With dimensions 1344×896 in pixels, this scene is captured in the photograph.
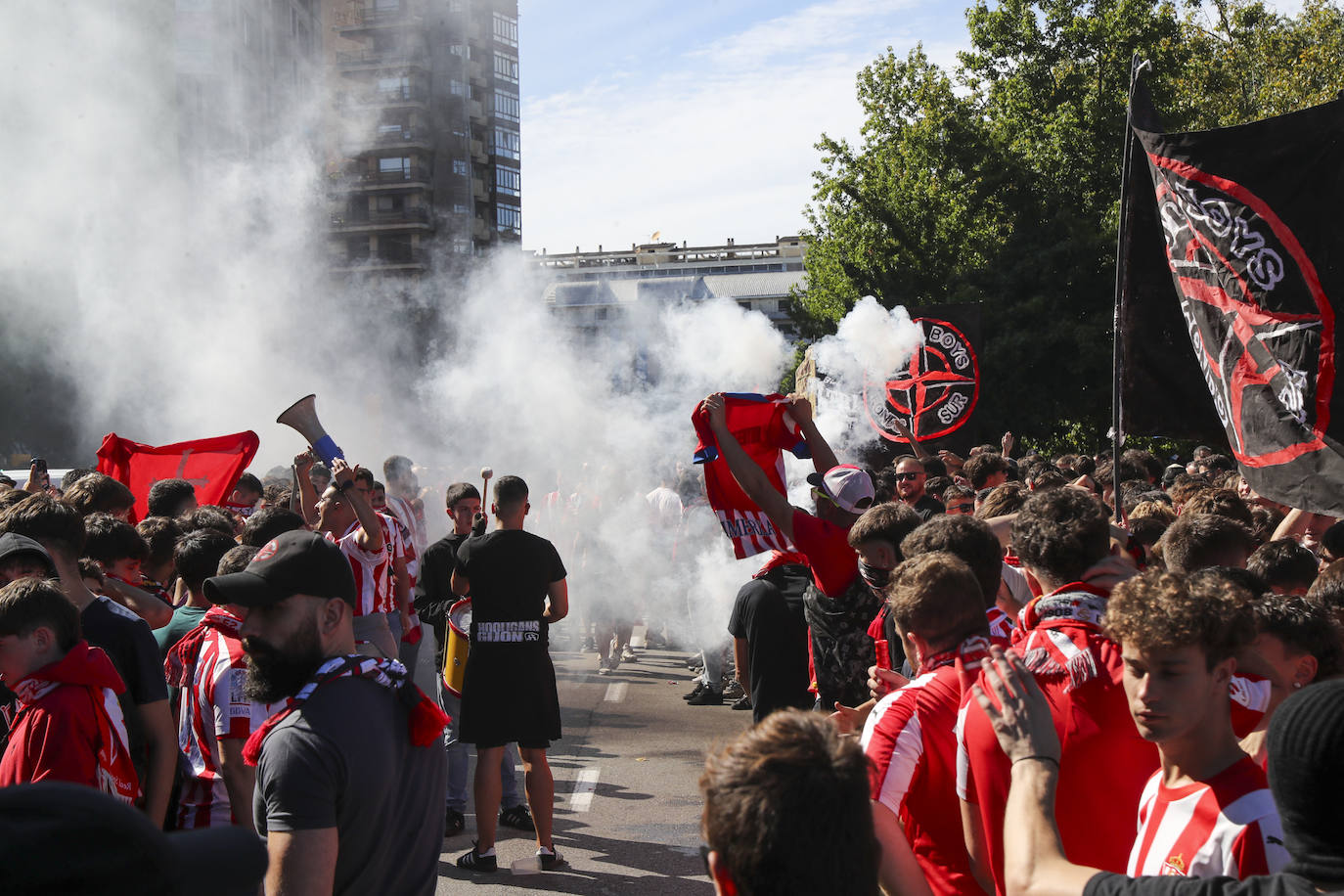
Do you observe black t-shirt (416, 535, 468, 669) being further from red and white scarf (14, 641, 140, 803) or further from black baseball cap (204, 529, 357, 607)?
black baseball cap (204, 529, 357, 607)

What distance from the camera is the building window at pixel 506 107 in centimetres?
4106

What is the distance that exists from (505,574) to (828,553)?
2079mm

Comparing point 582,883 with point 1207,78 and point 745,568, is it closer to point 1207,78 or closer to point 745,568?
point 745,568

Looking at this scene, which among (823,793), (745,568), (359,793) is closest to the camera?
(823,793)

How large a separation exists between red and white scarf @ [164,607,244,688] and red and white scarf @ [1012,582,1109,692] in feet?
8.44

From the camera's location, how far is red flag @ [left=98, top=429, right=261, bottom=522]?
899cm

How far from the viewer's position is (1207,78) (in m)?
27.6

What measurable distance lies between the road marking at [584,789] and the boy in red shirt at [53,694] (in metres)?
4.22

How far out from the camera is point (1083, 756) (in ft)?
9.56

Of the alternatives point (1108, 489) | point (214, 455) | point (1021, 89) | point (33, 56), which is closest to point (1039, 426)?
point (1021, 89)

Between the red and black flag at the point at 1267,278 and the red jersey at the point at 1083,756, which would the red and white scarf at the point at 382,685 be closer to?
the red jersey at the point at 1083,756

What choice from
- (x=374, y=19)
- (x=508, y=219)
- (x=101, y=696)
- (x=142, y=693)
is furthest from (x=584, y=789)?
(x=508, y=219)

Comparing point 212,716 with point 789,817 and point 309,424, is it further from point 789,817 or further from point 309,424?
point 789,817

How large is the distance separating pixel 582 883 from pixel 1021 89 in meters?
25.2
